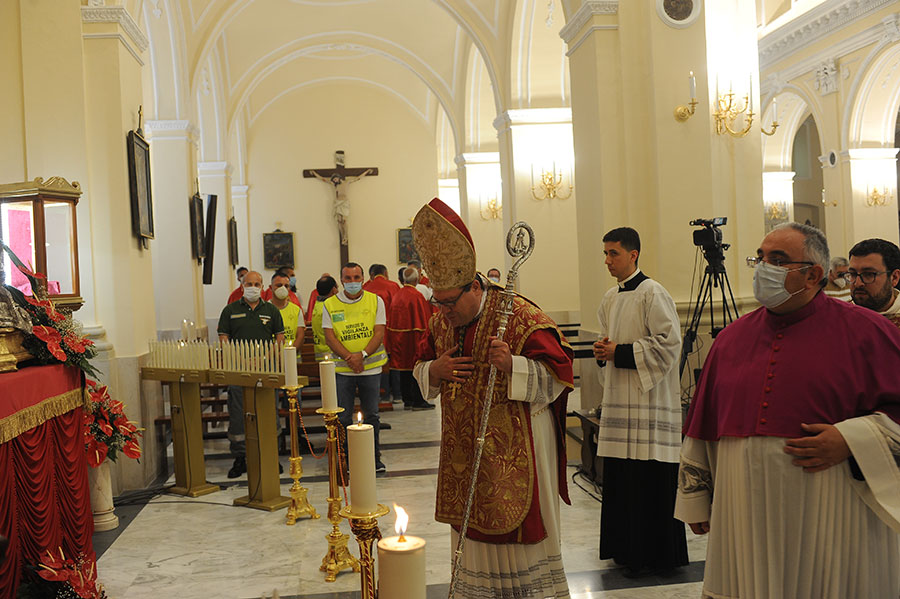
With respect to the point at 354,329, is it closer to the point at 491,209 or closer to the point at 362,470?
the point at 362,470

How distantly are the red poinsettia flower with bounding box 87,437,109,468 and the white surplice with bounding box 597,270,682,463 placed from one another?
3.15 metres

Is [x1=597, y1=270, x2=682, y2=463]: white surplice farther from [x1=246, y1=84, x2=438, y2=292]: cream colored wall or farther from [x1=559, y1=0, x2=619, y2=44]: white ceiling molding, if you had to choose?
[x1=246, y1=84, x2=438, y2=292]: cream colored wall

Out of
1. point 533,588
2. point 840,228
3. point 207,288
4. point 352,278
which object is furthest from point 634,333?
point 840,228

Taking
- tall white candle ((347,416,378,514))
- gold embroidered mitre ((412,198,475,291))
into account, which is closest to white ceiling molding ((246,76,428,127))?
gold embroidered mitre ((412,198,475,291))

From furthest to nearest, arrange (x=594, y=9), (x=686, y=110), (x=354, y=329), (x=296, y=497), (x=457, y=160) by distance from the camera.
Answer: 1. (x=457, y=160)
2. (x=594, y=9)
3. (x=686, y=110)
4. (x=354, y=329)
5. (x=296, y=497)

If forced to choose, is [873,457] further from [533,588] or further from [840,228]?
[840,228]

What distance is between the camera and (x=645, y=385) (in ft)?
13.2

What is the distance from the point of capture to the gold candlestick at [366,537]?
1646mm

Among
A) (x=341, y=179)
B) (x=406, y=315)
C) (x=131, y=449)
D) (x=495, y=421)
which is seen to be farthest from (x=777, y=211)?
(x=495, y=421)

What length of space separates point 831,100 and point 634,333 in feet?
44.0

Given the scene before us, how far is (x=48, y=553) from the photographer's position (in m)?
3.40

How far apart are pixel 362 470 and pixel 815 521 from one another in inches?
55.3

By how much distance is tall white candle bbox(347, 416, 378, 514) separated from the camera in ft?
5.54

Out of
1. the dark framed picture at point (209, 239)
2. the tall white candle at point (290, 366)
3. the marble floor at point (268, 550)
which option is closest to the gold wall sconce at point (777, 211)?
the dark framed picture at point (209, 239)
